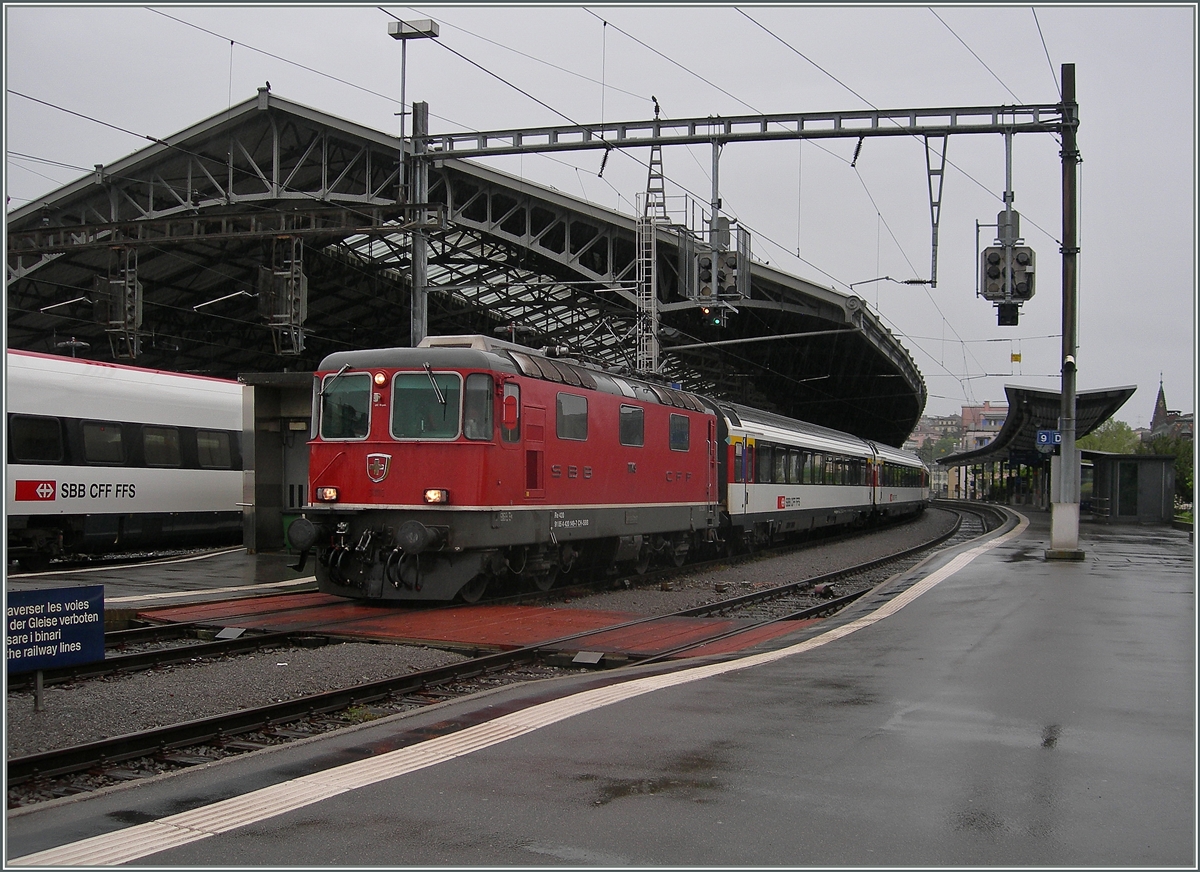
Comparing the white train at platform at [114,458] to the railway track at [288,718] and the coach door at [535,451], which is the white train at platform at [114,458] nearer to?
the railway track at [288,718]

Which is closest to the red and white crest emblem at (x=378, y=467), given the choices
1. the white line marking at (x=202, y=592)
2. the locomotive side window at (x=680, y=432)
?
the white line marking at (x=202, y=592)

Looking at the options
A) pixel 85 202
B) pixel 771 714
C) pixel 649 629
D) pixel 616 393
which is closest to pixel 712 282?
pixel 616 393

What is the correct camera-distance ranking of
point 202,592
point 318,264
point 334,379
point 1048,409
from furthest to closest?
point 318,264 → point 1048,409 → point 202,592 → point 334,379

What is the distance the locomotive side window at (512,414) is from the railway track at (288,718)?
9.71 feet

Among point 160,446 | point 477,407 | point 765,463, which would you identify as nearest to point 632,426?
point 477,407

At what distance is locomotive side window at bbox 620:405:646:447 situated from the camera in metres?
17.8

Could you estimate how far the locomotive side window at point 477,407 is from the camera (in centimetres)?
1392

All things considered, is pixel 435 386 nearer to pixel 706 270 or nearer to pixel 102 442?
pixel 706 270

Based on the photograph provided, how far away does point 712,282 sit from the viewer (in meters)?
20.0

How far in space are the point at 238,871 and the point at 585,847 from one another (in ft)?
5.05

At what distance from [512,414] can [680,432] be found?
21.5 feet

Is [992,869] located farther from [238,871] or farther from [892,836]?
[238,871]

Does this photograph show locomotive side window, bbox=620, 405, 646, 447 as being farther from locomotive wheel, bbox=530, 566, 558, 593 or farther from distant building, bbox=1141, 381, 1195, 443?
distant building, bbox=1141, 381, 1195, 443

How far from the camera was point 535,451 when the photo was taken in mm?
15055
